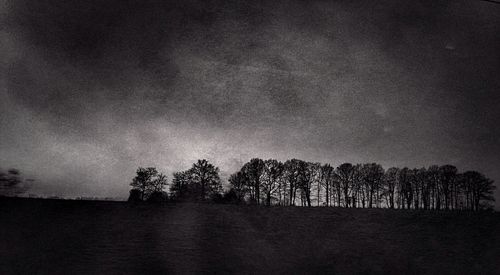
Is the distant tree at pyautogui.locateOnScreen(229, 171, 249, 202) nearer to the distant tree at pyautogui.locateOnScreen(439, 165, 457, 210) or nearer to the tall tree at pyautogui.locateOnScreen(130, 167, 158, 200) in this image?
the tall tree at pyautogui.locateOnScreen(130, 167, 158, 200)

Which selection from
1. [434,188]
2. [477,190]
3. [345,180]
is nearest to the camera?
[477,190]

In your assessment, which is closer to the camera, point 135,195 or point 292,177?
point 135,195

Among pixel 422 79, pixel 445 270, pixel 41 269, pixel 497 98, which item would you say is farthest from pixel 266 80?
pixel 445 270

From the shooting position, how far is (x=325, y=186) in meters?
22.1

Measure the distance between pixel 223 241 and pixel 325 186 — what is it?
9.44m

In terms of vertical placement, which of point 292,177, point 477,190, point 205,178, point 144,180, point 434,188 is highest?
point 292,177

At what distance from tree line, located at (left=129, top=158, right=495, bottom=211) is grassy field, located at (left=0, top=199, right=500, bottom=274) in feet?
3.73

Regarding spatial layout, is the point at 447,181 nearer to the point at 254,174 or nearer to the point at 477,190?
the point at 477,190

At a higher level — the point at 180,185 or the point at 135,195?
the point at 180,185

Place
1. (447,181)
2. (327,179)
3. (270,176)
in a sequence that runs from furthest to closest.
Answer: (327,179) → (447,181) → (270,176)

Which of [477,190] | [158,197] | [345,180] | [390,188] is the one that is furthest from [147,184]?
[390,188]

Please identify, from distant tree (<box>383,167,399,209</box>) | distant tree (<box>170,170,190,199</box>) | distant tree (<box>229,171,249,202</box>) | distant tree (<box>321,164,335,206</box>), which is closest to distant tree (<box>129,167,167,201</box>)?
distant tree (<box>170,170,190,199</box>)

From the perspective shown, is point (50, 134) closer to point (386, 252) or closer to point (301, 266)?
point (301, 266)

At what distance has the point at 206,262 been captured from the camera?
12820 millimetres
